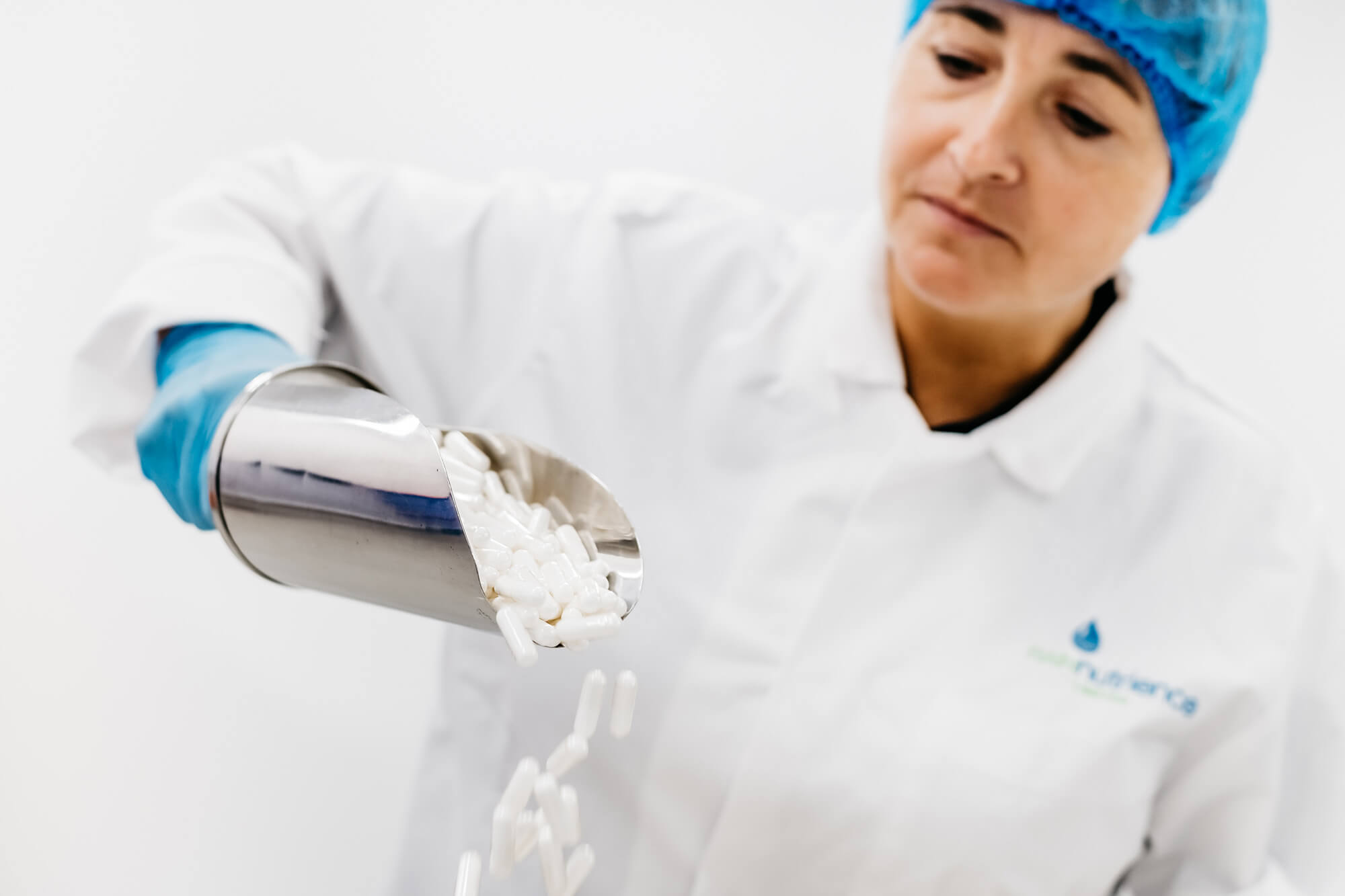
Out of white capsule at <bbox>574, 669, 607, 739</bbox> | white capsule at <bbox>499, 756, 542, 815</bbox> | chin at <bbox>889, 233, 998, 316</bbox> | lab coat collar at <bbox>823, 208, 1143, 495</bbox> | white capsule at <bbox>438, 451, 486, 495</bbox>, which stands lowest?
white capsule at <bbox>499, 756, 542, 815</bbox>

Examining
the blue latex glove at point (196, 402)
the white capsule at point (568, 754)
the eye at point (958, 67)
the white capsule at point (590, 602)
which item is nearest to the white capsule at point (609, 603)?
the white capsule at point (590, 602)

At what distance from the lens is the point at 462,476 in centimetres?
61

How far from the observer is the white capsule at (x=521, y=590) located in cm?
54

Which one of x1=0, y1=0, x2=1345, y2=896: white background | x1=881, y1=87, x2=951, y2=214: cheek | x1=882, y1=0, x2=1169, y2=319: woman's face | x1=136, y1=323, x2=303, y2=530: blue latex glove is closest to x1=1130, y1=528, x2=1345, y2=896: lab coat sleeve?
x1=0, y1=0, x2=1345, y2=896: white background

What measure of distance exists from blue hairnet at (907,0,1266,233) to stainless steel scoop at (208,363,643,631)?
0.45 m

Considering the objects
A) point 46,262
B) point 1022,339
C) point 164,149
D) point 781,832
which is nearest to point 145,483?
point 46,262

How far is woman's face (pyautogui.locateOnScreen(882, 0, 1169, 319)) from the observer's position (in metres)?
0.72

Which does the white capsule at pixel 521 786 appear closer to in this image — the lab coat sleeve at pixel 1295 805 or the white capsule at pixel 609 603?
the white capsule at pixel 609 603

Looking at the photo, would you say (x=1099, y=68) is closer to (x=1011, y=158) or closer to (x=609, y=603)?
(x=1011, y=158)

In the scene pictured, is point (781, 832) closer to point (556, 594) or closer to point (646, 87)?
point (556, 594)

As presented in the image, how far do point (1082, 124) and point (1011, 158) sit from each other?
0.20 ft

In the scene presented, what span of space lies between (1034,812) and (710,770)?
0.78ft

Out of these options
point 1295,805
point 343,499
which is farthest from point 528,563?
point 1295,805

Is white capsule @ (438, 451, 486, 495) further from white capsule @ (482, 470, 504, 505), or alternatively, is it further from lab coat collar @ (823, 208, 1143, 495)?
lab coat collar @ (823, 208, 1143, 495)
